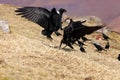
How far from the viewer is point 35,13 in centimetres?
3691

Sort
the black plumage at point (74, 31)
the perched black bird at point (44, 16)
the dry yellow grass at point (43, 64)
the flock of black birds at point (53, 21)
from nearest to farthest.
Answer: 1. the dry yellow grass at point (43, 64)
2. the black plumage at point (74, 31)
3. the flock of black birds at point (53, 21)
4. the perched black bird at point (44, 16)

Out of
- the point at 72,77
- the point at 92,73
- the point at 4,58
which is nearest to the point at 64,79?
the point at 72,77

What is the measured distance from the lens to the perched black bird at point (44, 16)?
120ft

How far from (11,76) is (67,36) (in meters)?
10.5

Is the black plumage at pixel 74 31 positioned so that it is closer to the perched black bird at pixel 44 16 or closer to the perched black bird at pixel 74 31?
the perched black bird at pixel 74 31

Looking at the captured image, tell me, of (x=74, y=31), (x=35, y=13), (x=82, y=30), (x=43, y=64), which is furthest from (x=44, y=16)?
(x=43, y=64)

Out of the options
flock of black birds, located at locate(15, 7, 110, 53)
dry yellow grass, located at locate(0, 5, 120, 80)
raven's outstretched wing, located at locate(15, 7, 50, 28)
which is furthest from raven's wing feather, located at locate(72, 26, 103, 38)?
raven's outstretched wing, located at locate(15, 7, 50, 28)

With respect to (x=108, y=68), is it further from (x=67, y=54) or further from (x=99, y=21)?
(x=99, y=21)

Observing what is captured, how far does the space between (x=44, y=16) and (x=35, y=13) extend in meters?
0.97

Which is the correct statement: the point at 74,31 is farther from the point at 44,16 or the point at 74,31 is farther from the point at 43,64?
the point at 43,64

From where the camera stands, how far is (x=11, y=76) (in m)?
28.0

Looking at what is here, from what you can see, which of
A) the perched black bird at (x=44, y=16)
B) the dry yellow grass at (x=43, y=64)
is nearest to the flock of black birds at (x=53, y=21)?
the perched black bird at (x=44, y=16)

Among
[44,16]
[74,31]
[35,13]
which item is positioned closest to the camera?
[74,31]

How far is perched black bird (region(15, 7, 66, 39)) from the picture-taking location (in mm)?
36638
